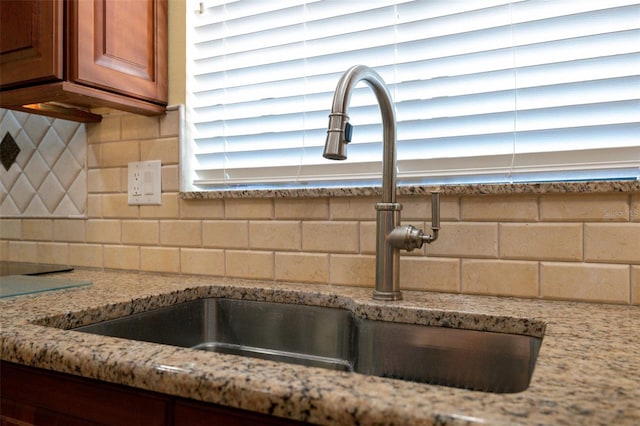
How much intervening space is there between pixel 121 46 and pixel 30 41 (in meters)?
0.21

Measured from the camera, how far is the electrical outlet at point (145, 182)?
1.38 m

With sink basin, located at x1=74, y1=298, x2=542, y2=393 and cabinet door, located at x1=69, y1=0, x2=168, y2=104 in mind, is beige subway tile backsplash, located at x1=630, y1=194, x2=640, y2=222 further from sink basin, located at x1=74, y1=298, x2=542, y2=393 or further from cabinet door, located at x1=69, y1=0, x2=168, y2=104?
cabinet door, located at x1=69, y1=0, x2=168, y2=104

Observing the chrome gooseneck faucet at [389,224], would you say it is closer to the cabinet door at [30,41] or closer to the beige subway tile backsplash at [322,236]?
the beige subway tile backsplash at [322,236]

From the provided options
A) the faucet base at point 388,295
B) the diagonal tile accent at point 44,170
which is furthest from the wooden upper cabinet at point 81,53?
the faucet base at point 388,295

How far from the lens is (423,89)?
108cm

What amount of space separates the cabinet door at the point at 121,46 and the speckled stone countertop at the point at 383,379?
0.56 meters

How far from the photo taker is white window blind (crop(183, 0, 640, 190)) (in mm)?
927

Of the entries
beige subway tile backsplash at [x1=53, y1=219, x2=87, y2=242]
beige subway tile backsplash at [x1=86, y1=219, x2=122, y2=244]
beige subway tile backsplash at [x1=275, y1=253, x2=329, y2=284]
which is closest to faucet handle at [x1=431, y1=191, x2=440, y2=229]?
beige subway tile backsplash at [x1=275, y1=253, x2=329, y2=284]

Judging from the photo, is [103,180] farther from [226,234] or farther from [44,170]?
[226,234]

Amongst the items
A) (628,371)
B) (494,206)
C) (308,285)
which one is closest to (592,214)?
(494,206)

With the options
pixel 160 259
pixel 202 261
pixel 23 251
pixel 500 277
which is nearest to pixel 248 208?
pixel 202 261

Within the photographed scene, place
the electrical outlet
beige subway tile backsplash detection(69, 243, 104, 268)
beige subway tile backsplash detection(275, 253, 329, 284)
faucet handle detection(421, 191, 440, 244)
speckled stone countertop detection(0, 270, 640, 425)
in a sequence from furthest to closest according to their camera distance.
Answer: beige subway tile backsplash detection(69, 243, 104, 268) < the electrical outlet < beige subway tile backsplash detection(275, 253, 329, 284) < faucet handle detection(421, 191, 440, 244) < speckled stone countertop detection(0, 270, 640, 425)

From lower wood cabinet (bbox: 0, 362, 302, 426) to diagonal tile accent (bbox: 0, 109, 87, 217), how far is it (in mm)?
910

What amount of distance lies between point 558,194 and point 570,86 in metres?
0.22
